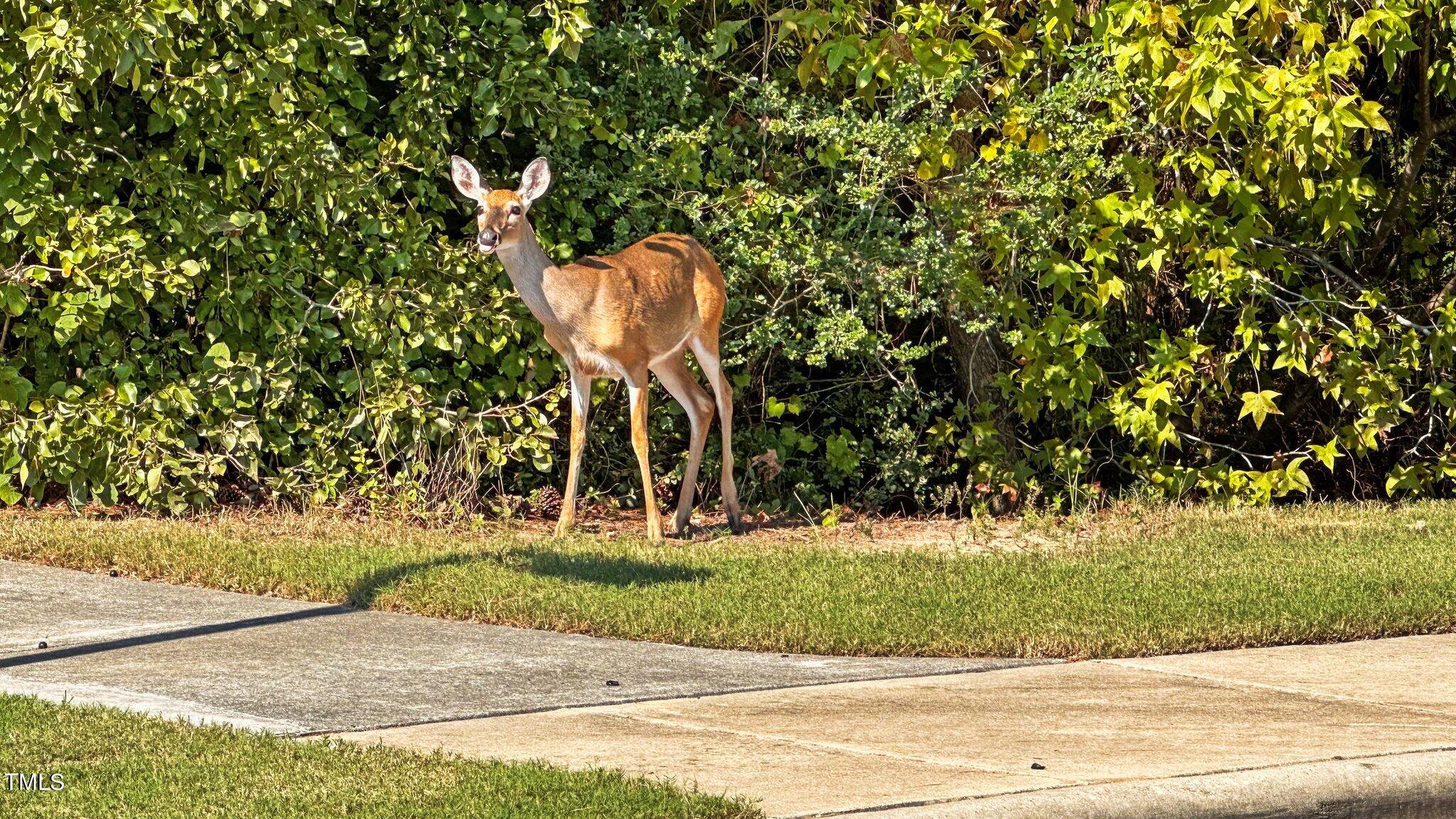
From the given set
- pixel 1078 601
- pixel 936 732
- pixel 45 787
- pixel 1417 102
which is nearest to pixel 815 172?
pixel 1417 102

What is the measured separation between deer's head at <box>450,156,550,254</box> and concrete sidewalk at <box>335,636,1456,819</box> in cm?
410

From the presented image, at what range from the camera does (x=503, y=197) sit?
10547mm

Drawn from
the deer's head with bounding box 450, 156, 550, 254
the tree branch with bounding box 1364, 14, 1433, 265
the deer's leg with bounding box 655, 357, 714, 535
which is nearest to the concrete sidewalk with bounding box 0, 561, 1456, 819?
the deer's head with bounding box 450, 156, 550, 254

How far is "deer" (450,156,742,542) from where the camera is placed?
10.6 metres

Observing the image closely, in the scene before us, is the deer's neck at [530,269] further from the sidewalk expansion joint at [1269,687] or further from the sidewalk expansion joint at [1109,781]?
the sidewalk expansion joint at [1109,781]

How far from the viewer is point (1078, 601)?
28.6 ft

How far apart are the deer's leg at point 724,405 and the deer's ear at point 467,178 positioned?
67.9 inches

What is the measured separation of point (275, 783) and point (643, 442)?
19.0 feet

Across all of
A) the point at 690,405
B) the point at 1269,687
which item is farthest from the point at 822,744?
the point at 690,405

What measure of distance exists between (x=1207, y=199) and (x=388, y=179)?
5097mm

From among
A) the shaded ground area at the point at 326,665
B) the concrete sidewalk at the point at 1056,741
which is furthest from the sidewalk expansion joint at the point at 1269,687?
the shaded ground area at the point at 326,665

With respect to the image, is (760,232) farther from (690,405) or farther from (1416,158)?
(1416,158)

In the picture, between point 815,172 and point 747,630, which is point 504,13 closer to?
point 815,172

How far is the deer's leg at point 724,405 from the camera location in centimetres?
1180
